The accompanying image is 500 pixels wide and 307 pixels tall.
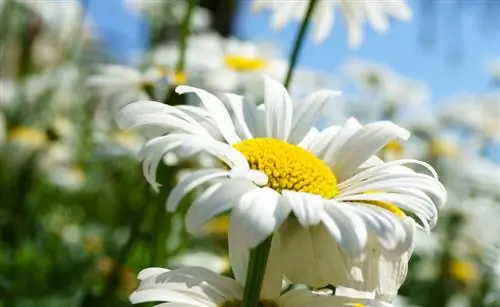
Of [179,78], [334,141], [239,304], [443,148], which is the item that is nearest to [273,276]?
[239,304]

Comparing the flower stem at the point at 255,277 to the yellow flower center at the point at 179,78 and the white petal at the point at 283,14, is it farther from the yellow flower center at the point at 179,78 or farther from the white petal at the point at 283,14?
the white petal at the point at 283,14

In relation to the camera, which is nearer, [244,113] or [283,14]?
[244,113]

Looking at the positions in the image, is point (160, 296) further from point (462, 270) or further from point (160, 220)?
point (462, 270)

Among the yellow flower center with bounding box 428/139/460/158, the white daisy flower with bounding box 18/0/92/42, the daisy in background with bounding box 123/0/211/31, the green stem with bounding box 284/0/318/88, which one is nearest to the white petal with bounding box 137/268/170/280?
the green stem with bounding box 284/0/318/88

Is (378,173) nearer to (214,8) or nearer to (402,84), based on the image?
(402,84)

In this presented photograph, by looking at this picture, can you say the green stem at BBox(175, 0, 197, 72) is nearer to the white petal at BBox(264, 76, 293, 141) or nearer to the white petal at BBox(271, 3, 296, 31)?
the white petal at BBox(271, 3, 296, 31)

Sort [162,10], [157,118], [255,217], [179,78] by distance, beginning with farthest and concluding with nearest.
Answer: [162,10] → [179,78] → [157,118] → [255,217]

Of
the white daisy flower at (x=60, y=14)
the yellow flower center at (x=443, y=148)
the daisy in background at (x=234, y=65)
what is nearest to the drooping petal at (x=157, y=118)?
the daisy in background at (x=234, y=65)
